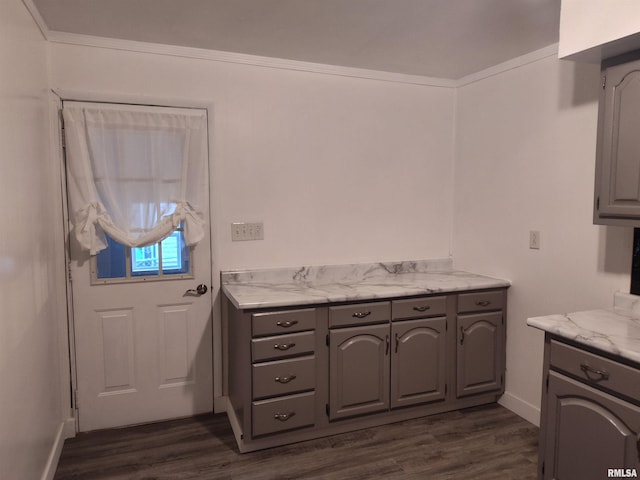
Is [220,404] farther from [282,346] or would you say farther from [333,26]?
[333,26]

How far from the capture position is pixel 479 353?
304 centimetres

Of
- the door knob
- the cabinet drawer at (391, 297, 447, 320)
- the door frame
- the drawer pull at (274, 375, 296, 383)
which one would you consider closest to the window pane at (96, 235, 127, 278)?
the door frame

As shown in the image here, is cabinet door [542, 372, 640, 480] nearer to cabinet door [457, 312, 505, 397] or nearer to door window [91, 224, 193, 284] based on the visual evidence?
cabinet door [457, 312, 505, 397]

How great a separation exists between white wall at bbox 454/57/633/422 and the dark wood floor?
0.46 meters

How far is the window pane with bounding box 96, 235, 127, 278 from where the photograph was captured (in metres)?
2.76

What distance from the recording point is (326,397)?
2.69m

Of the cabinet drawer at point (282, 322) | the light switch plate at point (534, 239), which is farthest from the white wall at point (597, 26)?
the cabinet drawer at point (282, 322)

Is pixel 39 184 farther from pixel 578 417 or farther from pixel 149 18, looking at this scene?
pixel 578 417

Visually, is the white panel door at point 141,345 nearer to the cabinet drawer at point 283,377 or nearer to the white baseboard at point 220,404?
the white baseboard at point 220,404

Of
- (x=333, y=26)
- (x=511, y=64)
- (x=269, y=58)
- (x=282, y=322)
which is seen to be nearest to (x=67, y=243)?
(x=282, y=322)

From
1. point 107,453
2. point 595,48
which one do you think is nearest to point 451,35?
point 595,48

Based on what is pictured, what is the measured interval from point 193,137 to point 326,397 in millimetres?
1804

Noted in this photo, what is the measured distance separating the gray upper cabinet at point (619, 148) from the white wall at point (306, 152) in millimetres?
1493

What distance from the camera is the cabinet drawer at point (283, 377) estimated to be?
2521 millimetres
